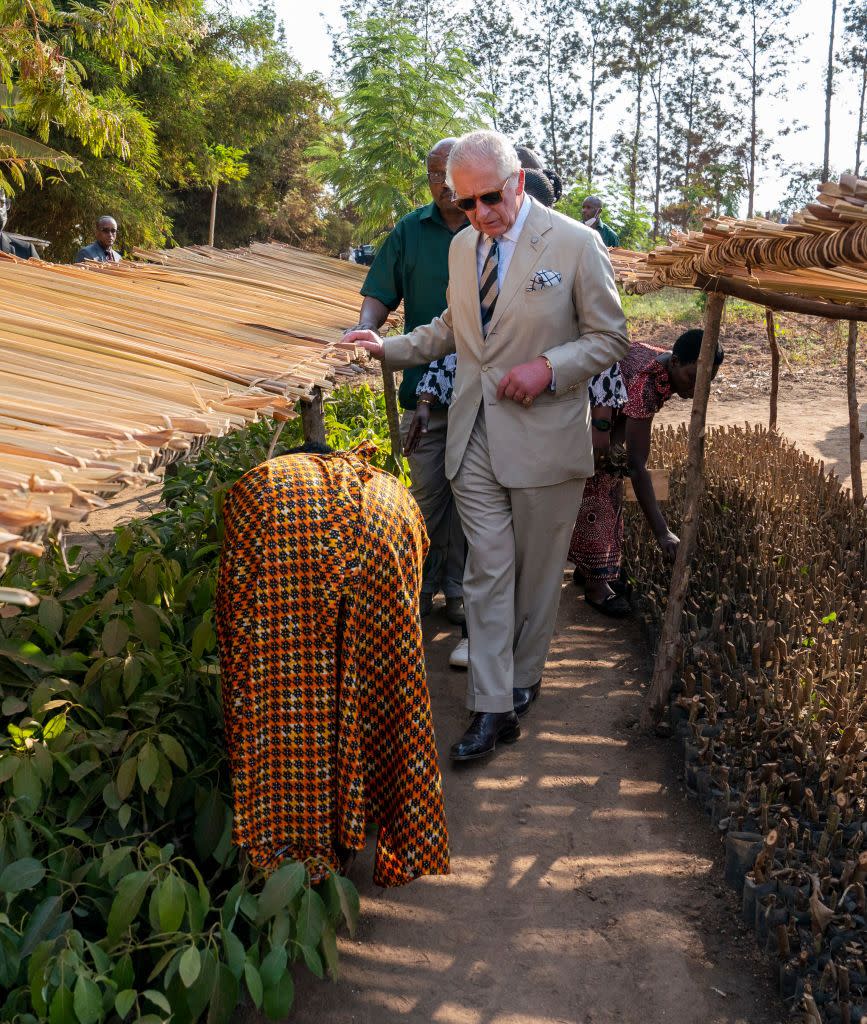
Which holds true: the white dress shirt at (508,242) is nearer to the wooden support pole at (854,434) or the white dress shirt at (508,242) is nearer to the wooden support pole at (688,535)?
the wooden support pole at (688,535)

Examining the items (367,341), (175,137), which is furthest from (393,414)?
(175,137)

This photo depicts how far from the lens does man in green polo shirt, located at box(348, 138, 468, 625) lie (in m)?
4.03

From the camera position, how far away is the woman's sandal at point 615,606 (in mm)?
4719

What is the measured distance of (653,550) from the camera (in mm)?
4812

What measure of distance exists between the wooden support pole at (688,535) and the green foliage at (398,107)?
680 centimetres

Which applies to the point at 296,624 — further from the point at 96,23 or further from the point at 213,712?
the point at 96,23

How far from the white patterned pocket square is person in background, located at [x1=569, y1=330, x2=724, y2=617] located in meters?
0.96

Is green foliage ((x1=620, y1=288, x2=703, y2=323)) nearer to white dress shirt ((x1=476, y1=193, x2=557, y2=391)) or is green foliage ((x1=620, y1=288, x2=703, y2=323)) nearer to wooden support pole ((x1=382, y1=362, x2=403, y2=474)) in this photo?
wooden support pole ((x1=382, y1=362, x2=403, y2=474))

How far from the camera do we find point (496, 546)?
3311 mm

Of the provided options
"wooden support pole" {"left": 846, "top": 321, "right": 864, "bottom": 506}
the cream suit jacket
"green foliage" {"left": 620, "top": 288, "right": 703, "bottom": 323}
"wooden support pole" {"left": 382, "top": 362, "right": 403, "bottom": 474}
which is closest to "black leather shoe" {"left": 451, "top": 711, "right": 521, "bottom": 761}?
the cream suit jacket

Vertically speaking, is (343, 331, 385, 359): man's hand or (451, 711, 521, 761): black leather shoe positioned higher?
(343, 331, 385, 359): man's hand

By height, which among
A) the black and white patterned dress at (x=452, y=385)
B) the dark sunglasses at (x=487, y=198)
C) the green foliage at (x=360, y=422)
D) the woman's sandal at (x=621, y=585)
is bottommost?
the woman's sandal at (x=621, y=585)

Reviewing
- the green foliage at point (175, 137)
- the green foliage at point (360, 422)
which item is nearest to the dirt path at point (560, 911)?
the green foliage at point (360, 422)

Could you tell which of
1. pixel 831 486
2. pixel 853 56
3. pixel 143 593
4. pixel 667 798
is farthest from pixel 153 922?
pixel 853 56
